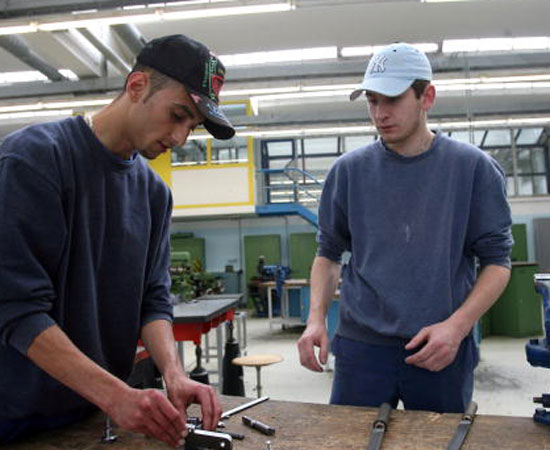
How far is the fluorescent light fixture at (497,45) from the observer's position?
7.78 metres

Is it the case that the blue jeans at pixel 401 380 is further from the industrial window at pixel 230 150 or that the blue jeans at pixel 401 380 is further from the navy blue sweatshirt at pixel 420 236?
the industrial window at pixel 230 150

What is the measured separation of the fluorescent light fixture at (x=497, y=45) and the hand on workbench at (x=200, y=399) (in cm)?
→ 788

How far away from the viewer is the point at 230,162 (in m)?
9.72

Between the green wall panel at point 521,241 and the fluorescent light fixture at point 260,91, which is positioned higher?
the fluorescent light fixture at point 260,91

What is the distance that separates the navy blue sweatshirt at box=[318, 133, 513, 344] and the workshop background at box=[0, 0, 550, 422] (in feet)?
9.53

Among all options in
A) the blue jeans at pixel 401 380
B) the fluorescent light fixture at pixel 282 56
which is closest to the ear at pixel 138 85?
the blue jeans at pixel 401 380

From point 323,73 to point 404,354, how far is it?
18.6 ft

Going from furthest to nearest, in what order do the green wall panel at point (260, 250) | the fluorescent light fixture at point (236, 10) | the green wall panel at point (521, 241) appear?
the green wall panel at point (260, 250), the green wall panel at point (521, 241), the fluorescent light fixture at point (236, 10)

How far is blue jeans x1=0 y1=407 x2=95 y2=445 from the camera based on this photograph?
984mm

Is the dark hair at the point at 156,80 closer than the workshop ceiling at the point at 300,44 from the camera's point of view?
Yes

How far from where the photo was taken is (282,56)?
828 centimetres

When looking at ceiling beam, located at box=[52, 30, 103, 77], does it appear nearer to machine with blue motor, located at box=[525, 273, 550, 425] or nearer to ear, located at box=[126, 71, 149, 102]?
ear, located at box=[126, 71, 149, 102]

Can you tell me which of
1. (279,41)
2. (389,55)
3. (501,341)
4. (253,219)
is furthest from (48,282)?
(253,219)

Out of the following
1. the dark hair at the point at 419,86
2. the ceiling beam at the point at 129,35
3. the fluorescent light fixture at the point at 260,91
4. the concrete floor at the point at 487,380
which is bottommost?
the concrete floor at the point at 487,380
